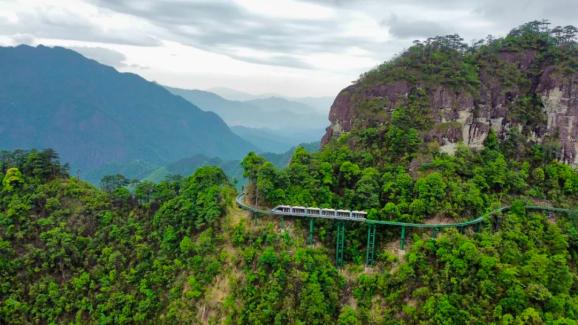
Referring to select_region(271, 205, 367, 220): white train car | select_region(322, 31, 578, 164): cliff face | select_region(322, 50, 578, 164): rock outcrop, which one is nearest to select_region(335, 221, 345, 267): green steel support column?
select_region(271, 205, 367, 220): white train car

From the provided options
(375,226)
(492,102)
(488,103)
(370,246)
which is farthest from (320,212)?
(492,102)

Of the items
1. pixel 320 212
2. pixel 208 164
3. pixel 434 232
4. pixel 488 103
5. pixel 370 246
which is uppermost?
pixel 488 103

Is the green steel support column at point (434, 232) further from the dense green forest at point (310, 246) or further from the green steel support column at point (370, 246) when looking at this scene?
the green steel support column at point (370, 246)

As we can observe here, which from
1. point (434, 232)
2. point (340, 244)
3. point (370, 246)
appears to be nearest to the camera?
point (434, 232)

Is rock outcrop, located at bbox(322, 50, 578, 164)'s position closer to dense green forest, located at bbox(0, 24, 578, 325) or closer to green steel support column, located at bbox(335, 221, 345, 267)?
dense green forest, located at bbox(0, 24, 578, 325)

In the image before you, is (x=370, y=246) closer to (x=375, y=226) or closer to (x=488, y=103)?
(x=375, y=226)

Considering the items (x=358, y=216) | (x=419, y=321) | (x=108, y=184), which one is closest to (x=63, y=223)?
(x=108, y=184)

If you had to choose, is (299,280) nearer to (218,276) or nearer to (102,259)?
(218,276)
